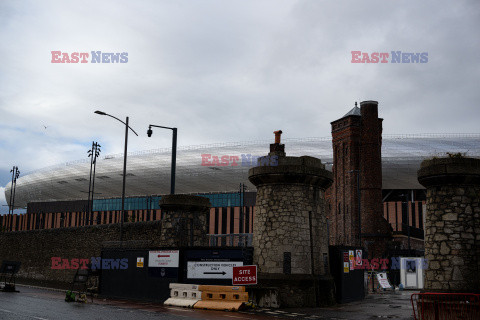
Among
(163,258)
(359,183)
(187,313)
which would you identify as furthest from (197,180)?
(187,313)

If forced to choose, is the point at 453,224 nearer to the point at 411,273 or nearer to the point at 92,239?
the point at 411,273

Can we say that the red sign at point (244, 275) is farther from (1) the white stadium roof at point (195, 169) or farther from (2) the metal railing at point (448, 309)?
(1) the white stadium roof at point (195, 169)

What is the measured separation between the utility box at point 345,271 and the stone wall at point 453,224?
5.98 metres

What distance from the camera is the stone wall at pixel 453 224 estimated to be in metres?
16.8

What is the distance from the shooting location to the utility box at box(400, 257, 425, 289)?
37438 millimetres

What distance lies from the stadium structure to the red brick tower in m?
16.6

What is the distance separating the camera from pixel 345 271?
23.1 meters

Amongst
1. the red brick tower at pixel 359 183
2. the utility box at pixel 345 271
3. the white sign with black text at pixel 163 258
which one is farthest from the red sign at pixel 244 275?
the red brick tower at pixel 359 183

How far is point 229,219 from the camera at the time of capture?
275 feet

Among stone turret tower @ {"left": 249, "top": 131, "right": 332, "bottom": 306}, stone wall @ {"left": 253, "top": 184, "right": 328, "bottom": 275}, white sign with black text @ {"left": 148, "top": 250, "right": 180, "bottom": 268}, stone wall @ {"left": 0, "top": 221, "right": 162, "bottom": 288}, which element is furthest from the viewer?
stone wall @ {"left": 0, "top": 221, "right": 162, "bottom": 288}

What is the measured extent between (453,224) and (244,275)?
27.9 ft

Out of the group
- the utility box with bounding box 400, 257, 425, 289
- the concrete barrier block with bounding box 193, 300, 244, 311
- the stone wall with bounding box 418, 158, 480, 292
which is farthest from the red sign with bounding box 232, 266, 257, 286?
the utility box with bounding box 400, 257, 425, 289

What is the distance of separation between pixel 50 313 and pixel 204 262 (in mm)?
7738

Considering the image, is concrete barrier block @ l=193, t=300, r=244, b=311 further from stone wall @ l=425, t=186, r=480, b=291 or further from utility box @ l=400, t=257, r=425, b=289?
utility box @ l=400, t=257, r=425, b=289
